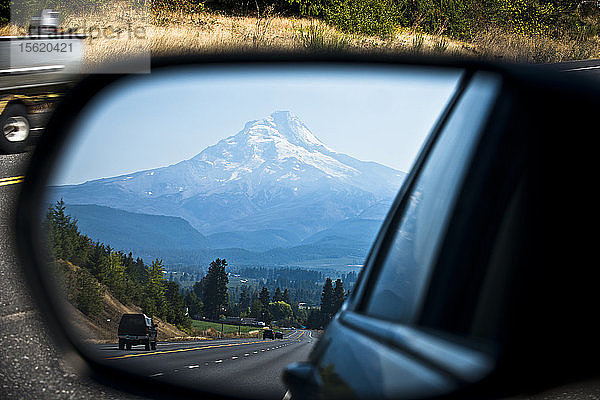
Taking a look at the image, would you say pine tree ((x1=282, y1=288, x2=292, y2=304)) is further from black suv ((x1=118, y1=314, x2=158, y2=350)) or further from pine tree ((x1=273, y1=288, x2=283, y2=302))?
black suv ((x1=118, y1=314, x2=158, y2=350))

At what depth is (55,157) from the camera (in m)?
2.26

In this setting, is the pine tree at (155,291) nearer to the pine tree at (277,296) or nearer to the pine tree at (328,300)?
the pine tree at (277,296)

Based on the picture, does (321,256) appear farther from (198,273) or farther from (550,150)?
(550,150)

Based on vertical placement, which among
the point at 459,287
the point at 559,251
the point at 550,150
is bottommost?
the point at 459,287

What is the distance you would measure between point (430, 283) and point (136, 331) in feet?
4.52

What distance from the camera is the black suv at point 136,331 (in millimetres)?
2189

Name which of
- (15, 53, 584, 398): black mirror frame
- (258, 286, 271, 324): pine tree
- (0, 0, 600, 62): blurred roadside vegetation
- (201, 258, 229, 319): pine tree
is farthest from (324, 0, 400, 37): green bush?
(258, 286, 271, 324): pine tree

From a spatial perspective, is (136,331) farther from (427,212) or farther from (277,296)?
(427,212)

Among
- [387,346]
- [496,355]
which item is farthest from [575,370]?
[387,346]

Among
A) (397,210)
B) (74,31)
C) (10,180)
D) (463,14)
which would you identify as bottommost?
(10,180)

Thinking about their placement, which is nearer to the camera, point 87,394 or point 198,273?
point 198,273

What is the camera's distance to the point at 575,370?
2.66 feet

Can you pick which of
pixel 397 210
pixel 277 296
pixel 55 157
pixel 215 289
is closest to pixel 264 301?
pixel 277 296

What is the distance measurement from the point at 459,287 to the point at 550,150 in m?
0.26
